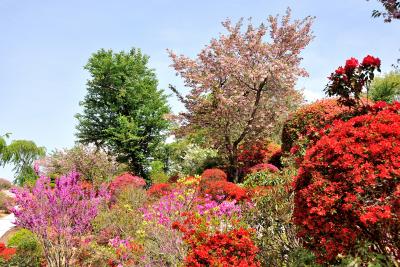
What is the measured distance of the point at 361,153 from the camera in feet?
17.4

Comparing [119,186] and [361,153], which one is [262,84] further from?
[361,153]

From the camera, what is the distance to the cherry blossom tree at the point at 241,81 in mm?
21109

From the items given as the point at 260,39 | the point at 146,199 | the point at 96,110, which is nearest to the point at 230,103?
the point at 260,39

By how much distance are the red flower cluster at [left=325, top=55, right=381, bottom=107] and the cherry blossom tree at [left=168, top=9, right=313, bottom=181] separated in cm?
1344

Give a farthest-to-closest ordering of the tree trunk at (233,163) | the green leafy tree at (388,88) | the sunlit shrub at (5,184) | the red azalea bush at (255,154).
→ the sunlit shrub at (5,184) < the green leafy tree at (388,88) < the red azalea bush at (255,154) < the tree trunk at (233,163)

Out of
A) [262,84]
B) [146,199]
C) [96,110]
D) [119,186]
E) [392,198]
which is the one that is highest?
[96,110]

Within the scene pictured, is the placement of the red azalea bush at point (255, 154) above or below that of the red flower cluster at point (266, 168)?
above

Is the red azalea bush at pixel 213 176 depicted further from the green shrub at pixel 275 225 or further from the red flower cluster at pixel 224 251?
the red flower cluster at pixel 224 251

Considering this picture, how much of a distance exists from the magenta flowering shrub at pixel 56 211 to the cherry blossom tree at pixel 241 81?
43.3ft

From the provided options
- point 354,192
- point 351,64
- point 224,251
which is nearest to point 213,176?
point 351,64

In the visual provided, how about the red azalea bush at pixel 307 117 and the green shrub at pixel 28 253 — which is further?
the red azalea bush at pixel 307 117

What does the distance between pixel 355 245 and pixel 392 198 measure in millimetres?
796

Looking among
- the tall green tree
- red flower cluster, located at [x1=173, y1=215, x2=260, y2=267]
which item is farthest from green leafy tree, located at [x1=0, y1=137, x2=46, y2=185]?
red flower cluster, located at [x1=173, y1=215, x2=260, y2=267]

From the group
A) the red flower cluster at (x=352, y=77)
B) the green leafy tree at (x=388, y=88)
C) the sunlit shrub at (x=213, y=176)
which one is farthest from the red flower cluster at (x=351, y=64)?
the green leafy tree at (x=388, y=88)
